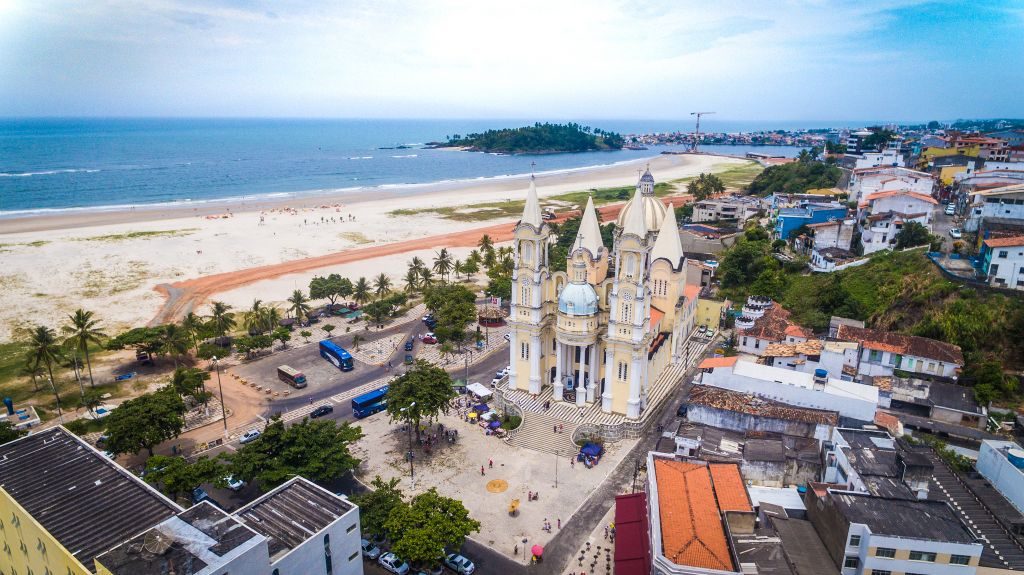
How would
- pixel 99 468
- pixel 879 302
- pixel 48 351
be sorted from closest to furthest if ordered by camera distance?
pixel 99 468 → pixel 48 351 → pixel 879 302

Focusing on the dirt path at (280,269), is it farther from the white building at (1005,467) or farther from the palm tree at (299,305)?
the white building at (1005,467)

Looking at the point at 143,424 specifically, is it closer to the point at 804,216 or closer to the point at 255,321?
the point at 255,321

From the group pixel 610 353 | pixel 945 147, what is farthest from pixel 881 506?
pixel 945 147

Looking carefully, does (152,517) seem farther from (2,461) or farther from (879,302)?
(879,302)

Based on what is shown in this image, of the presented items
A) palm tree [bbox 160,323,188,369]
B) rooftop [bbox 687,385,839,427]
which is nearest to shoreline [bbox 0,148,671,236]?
palm tree [bbox 160,323,188,369]

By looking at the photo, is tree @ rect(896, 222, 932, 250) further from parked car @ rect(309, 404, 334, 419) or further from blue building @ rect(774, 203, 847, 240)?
parked car @ rect(309, 404, 334, 419)

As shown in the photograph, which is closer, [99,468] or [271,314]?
[99,468]

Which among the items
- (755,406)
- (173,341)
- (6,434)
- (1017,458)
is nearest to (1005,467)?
(1017,458)

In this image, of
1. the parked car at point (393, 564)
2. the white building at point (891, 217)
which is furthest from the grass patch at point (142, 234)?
the white building at point (891, 217)
